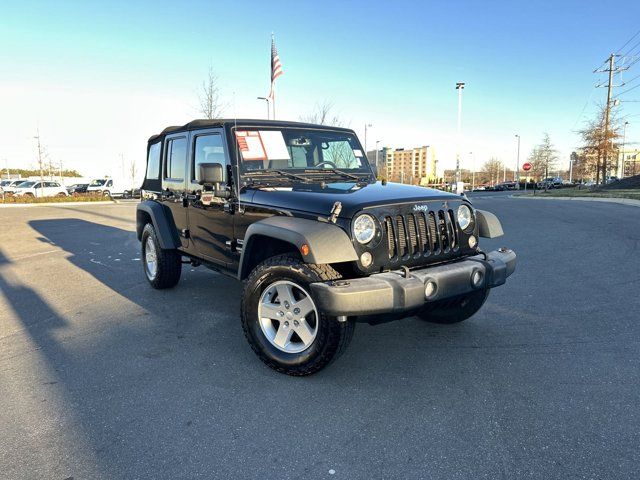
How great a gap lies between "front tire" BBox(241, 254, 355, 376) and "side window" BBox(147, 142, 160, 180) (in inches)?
123

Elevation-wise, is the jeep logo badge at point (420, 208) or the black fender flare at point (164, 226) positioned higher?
the jeep logo badge at point (420, 208)

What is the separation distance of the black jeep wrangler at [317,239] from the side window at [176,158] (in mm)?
160

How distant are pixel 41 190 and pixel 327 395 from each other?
41.5m

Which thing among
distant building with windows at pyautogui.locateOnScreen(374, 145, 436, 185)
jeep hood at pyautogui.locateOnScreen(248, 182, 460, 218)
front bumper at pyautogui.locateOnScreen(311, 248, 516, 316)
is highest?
distant building with windows at pyautogui.locateOnScreen(374, 145, 436, 185)

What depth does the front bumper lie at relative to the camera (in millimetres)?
2865

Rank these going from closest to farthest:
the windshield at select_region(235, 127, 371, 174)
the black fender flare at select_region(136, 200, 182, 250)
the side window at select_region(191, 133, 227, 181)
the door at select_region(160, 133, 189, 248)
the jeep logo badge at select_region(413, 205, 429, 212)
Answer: the jeep logo badge at select_region(413, 205, 429, 212) < the windshield at select_region(235, 127, 371, 174) < the side window at select_region(191, 133, 227, 181) < the door at select_region(160, 133, 189, 248) < the black fender flare at select_region(136, 200, 182, 250)

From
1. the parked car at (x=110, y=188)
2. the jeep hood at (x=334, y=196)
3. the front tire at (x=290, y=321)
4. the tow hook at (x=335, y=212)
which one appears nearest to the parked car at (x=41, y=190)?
the parked car at (x=110, y=188)

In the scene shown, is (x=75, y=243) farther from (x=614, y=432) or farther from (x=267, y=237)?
(x=614, y=432)

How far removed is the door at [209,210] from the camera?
14.2ft

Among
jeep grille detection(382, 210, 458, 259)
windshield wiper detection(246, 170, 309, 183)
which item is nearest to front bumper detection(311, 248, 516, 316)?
jeep grille detection(382, 210, 458, 259)

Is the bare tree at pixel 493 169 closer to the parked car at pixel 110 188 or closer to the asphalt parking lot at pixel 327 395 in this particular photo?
the parked car at pixel 110 188

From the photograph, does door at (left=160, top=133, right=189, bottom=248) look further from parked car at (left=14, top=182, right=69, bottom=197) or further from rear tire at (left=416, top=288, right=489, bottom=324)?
parked car at (left=14, top=182, right=69, bottom=197)

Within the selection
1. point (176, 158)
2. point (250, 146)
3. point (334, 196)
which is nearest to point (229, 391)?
point (334, 196)

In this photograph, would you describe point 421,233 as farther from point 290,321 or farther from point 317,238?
point 290,321
